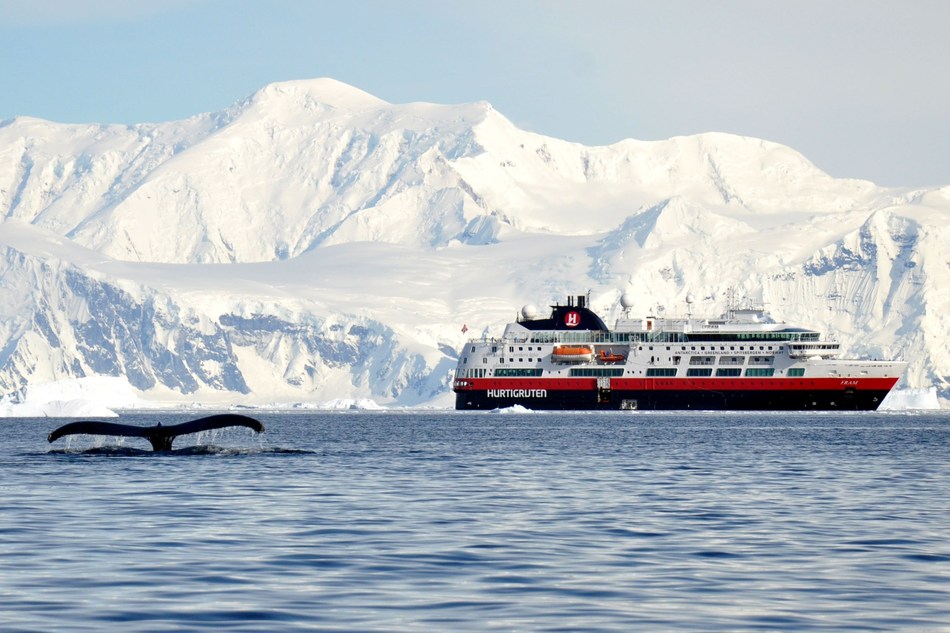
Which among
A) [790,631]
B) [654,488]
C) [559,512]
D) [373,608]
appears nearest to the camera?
[790,631]

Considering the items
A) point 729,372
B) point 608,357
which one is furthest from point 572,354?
point 729,372

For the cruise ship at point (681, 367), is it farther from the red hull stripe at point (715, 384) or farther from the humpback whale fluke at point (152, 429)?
the humpback whale fluke at point (152, 429)

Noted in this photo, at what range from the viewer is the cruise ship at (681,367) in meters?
181

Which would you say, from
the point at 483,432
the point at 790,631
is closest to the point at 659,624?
the point at 790,631

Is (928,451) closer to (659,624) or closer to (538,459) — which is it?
(538,459)

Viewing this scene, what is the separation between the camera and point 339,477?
51719mm

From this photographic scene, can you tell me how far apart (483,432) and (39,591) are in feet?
274

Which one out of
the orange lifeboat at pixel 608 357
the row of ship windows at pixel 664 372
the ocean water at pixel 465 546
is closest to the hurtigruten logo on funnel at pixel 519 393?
the row of ship windows at pixel 664 372

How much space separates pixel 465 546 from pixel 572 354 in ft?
507

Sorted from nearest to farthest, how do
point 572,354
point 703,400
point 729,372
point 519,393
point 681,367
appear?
point 703,400
point 729,372
point 681,367
point 572,354
point 519,393

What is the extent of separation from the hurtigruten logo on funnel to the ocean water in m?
128

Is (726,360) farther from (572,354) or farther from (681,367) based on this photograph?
(572,354)

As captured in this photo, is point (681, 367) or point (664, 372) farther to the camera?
point (664, 372)

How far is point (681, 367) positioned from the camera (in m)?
182
